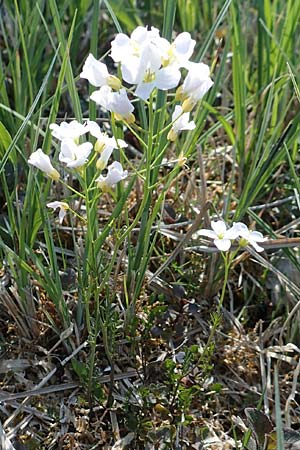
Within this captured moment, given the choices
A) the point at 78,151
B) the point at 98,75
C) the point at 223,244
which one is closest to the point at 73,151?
the point at 78,151

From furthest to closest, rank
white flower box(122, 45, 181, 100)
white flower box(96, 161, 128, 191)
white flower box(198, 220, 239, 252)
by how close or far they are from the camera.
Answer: white flower box(198, 220, 239, 252), white flower box(96, 161, 128, 191), white flower box(122, 45, 181, 100)

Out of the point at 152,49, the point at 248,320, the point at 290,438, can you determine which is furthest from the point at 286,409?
the point at 152,49

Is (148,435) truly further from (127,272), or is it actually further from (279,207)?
(279,207)

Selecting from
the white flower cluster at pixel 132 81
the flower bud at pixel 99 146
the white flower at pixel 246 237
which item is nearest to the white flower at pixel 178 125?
the white flower cluster at pixel 132 81

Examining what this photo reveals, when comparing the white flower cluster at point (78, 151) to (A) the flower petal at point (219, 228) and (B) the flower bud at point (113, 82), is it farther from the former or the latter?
(A) the flower petal at point (219, 228)

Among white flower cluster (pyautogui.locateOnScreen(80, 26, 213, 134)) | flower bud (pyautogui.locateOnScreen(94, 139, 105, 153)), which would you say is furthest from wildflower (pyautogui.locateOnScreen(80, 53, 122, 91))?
flower bud (pyautogui.locateOnScreen(94, 139, 105, 153))

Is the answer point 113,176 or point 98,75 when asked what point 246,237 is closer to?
point 113,176

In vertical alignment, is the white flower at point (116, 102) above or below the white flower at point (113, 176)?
above

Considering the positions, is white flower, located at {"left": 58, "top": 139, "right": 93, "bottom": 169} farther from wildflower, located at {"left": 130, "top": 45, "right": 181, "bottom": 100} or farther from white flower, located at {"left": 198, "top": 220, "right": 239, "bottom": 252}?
white flower, located at {"left": 198, "top": 220, "right": 239, "bottom": 252}

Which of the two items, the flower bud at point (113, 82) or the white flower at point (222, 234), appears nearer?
the flower bud at point (113, 82)
